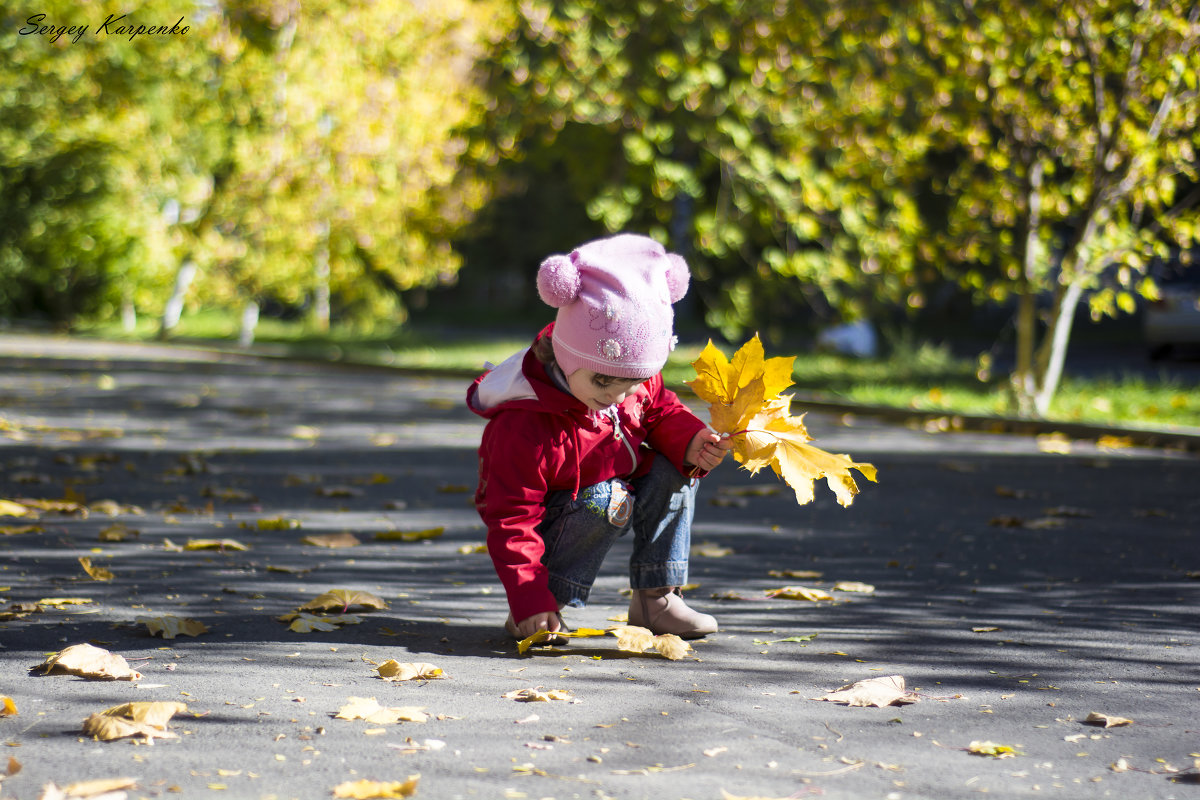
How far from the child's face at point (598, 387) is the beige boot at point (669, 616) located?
60 centimetres

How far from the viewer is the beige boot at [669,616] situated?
3.64 meters

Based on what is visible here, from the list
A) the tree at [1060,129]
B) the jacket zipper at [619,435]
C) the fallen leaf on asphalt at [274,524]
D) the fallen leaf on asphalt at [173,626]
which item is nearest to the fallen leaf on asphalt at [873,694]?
the jacket zipper at [619,435]

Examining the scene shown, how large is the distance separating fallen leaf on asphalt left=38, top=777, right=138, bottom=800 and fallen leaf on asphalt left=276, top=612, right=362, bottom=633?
1.38m

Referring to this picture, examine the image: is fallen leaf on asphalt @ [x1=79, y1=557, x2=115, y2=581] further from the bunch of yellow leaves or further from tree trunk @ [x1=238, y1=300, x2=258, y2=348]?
tree trunk @ [x1=238, y1=300, x2=258, y2=348]

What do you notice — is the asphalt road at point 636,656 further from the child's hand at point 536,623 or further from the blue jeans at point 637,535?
the blue jeans at point 637,535

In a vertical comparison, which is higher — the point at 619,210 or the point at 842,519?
the point at 619,210

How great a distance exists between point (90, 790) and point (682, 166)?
12.8 metres

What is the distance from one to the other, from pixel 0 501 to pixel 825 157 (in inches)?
458

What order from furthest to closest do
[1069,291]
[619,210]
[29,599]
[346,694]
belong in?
[619,210] → [1069,291] → [29,599] → [346,694]

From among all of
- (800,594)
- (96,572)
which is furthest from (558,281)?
(96,572)

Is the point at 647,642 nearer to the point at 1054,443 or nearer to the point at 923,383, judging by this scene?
the point at 1054,443

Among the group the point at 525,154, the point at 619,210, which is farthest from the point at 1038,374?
the point at 525,154

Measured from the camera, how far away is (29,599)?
3982 millimetres

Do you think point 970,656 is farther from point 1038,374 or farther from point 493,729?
point 1038,374
